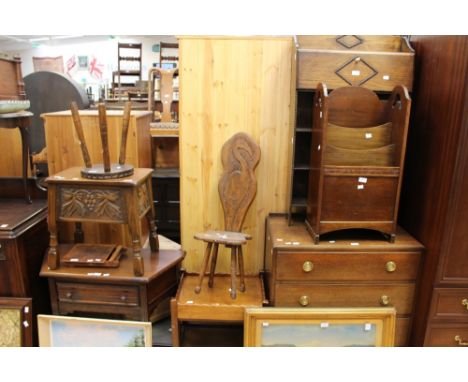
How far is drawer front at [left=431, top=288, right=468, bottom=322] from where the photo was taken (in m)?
1.72

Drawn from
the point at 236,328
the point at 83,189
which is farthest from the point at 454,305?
the point at 83,189

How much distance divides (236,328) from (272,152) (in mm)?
1030

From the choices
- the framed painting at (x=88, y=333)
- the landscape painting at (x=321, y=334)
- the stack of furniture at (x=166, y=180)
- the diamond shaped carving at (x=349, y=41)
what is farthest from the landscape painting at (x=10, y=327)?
the diamond shaped carving at (x=349, y=41)

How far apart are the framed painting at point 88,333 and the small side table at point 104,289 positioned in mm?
90

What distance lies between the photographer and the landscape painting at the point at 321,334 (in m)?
1.75

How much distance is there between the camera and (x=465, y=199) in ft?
5.19

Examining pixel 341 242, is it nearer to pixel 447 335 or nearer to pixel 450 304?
pixel 450 304

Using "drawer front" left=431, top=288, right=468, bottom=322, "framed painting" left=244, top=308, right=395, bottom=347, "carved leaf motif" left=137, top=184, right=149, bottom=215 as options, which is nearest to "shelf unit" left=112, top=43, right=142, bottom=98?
"carved leaf motif" left=137, top=184, right=149, bottom=215

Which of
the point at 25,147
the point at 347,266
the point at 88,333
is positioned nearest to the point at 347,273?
the point at 347,266

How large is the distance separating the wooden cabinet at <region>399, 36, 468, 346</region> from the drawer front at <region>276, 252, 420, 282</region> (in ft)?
0.30

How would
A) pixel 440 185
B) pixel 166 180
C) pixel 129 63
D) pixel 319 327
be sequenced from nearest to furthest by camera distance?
pixel 440 185 < pixel 319 327 < pixel 166 180 < pixel 129 63

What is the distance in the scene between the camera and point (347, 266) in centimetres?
179

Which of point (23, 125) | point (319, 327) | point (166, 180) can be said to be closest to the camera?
point (319, 327)

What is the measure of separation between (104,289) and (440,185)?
1.63 meters
